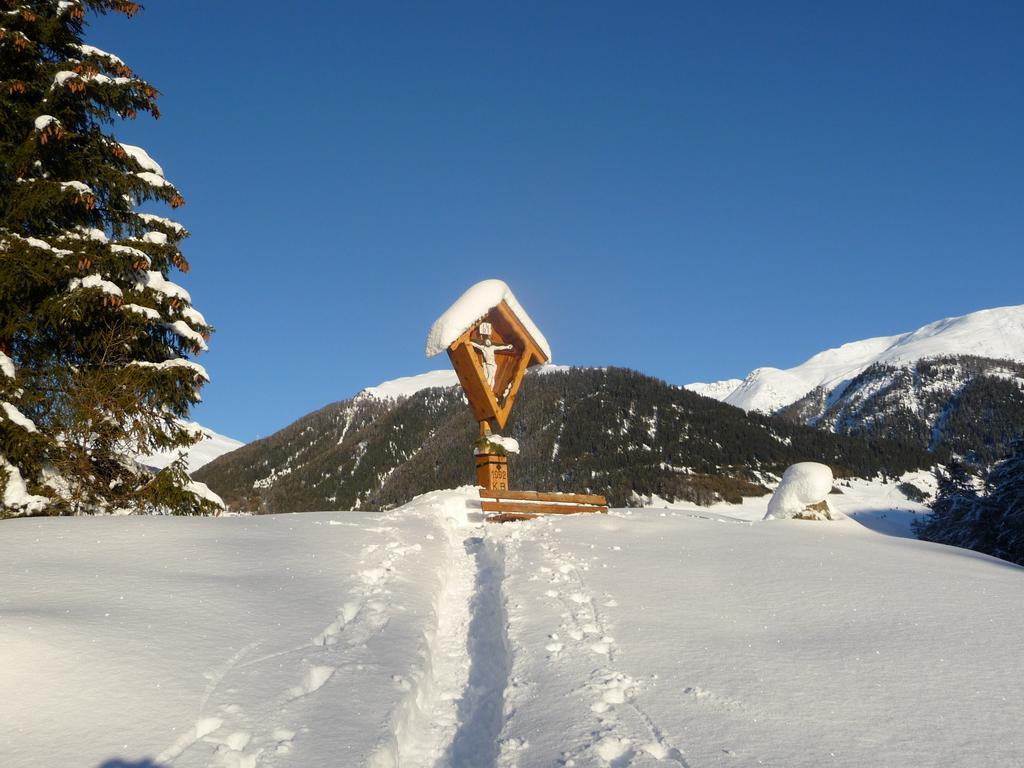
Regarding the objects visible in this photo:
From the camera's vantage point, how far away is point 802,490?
13102 millimetres

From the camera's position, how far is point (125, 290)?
997cm

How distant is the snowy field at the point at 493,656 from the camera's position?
3.65 m

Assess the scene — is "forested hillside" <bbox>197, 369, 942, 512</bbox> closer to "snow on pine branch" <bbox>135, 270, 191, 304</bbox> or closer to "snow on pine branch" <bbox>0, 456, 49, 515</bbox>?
"snow on pine branch" <bbox>135, 270, 191, 304</bbox>

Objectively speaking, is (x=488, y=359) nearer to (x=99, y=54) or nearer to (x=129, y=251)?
(x=129, y=251)

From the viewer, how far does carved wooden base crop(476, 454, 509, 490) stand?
13.1 m

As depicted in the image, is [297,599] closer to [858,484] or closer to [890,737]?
[890,737]

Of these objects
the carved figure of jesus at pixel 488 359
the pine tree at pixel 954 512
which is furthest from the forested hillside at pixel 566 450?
the carved figure of jesus at pixel 488 359

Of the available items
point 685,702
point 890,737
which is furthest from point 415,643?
point 890,737

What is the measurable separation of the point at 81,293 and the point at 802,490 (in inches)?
492

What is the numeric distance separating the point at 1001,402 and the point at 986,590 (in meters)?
212

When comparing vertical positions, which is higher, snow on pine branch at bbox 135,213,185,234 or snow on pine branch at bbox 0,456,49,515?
snow on pine branch at bbox 135,213,185,234

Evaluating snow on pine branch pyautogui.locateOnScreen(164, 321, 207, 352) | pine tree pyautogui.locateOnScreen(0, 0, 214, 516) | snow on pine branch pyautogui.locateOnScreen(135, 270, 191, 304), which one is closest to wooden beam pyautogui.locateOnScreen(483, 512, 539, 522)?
pine tree pyautogui.locateOnScreen(0, 0, 214, 516)

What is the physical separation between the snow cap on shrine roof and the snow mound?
19.5 ft

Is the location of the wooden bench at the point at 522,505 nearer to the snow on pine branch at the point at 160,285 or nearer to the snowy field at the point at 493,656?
the snowy field at the point at 493,656
